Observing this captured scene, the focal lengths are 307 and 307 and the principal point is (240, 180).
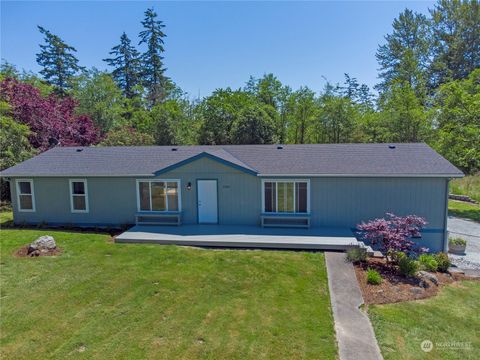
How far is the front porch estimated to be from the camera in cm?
1066

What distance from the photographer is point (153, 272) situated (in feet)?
28.9

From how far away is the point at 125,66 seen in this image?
43156mm

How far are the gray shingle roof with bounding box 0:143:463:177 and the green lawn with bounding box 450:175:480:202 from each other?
454 inches

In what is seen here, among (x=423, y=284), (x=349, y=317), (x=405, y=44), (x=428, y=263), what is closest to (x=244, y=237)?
(x=349, y=317)

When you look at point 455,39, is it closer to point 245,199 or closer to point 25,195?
point 245,199

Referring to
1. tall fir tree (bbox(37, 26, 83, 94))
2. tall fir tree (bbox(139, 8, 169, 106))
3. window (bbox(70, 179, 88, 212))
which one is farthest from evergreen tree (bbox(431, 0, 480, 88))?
tall fir tree (bbox(37, 26, 83, 94))

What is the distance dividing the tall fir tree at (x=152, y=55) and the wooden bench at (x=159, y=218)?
34684 mm

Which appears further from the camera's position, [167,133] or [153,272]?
[167,133]

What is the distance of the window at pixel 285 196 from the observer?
488 inches

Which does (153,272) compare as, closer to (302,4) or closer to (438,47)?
(302,4)

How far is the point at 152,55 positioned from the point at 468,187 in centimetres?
4119

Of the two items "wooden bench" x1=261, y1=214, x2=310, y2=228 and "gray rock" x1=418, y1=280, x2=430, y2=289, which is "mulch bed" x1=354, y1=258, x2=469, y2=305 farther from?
"wooden bench" x1=261, y1=214, x2=310, y2=228

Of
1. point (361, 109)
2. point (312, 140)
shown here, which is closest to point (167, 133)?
point (312, 140)

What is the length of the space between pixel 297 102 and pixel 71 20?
2041 cm
